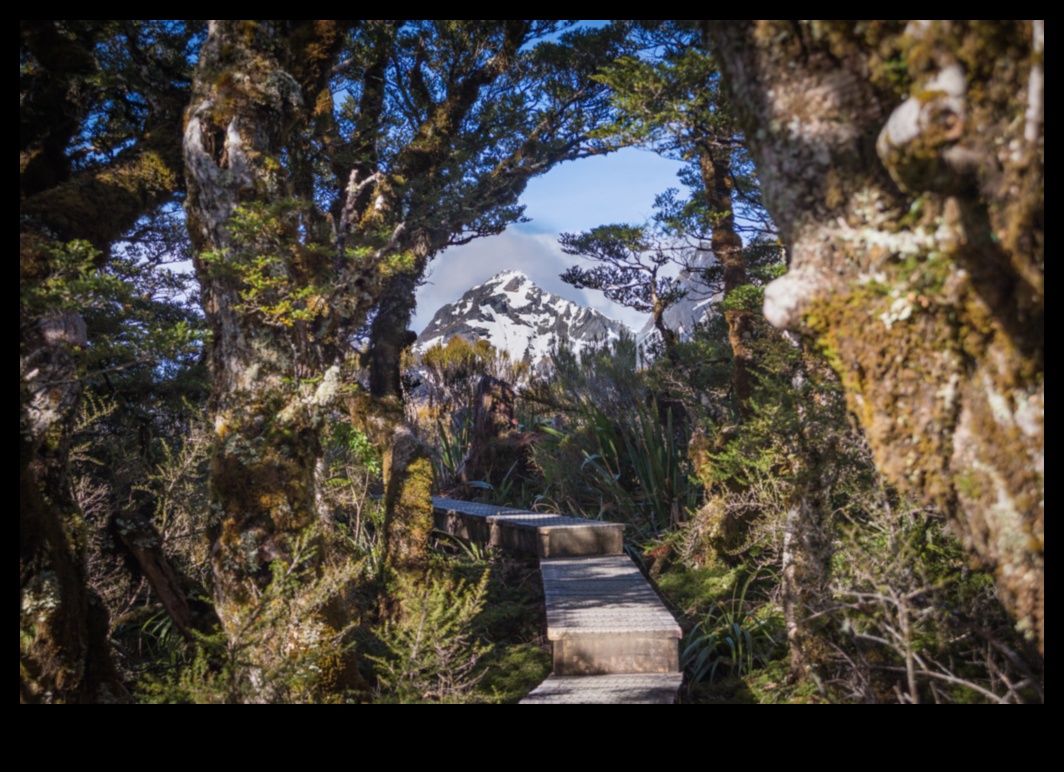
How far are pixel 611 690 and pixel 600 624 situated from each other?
1.79 feet

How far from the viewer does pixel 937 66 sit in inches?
62.2

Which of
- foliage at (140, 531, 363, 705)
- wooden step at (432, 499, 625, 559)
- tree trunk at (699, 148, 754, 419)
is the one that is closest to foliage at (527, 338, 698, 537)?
wooden step at (432, 499, 625, 559)

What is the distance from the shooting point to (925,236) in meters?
1.75

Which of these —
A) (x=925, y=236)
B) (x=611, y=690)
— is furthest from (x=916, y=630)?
(x=925, y=236)

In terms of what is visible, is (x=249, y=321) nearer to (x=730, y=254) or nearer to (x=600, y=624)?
(x=600, y=624)

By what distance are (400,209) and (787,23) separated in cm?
534

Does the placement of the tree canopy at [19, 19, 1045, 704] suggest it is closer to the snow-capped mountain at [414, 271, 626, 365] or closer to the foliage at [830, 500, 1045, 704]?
the foliage at [830, 500, 1045, 704]

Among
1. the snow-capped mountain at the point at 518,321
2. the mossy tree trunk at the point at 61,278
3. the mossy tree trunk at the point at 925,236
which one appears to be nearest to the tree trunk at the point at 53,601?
the mossy tree trunk at the point at 61,278

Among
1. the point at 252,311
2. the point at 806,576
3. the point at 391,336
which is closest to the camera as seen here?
the point at 252,311

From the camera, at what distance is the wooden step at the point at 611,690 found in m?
3.57

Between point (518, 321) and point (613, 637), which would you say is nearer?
point (613, 637)
